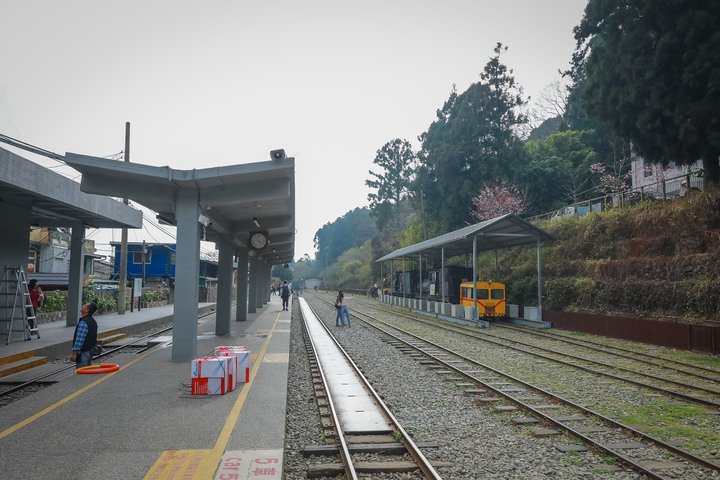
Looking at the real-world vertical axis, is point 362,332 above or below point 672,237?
below

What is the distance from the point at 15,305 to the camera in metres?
12.8

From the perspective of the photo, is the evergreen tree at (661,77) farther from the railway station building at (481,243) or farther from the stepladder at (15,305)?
the stepladder at (15,305)

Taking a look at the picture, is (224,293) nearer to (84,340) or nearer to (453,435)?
(84,340)

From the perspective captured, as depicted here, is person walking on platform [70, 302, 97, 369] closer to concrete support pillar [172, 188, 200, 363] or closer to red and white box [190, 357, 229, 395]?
concrete support pillar [172, 188, 200, 363]

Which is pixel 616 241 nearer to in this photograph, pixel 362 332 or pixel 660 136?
pixel 660 136

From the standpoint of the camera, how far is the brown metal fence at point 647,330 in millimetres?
13000

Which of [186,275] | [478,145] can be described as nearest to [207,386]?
[186,275]

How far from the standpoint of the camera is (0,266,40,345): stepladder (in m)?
13.1

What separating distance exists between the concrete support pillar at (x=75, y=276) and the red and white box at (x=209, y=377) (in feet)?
40.4

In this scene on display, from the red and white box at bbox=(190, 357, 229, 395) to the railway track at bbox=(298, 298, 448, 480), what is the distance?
1.60 metres

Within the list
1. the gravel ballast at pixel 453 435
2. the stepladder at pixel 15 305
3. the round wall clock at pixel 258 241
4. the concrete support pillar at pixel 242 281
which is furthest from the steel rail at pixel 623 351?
the stepladder at pixel 15 305

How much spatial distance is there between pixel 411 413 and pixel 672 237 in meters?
15.9

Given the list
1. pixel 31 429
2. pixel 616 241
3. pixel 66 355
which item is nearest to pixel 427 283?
pixel 616 241

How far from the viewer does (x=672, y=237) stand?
18.6m
